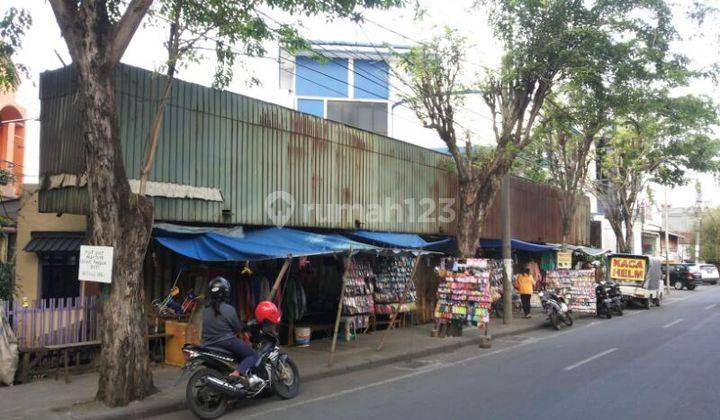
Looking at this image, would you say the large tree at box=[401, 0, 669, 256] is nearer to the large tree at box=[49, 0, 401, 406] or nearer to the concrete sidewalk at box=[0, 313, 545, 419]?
the concrete sidewalk at box=[0, 313, 545, 419]

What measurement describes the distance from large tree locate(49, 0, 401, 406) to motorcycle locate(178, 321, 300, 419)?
0.81m

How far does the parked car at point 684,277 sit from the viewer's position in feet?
131

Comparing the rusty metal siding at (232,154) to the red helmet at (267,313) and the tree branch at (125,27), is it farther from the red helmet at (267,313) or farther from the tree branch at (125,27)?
the red helmet at (267,313)

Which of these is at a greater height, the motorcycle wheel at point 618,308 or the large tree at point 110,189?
the large tree at point 110,189

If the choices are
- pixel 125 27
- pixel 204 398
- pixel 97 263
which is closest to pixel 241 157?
pixel 125 27

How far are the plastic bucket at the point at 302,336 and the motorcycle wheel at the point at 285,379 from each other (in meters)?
4.14

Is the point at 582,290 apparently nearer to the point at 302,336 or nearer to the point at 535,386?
the point at 302,336

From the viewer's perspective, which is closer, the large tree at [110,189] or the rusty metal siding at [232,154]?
the large tree at [110,189]

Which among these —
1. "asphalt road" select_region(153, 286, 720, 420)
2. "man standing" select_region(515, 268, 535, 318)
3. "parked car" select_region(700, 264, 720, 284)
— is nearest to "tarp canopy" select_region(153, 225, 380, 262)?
"asphalt road" select_region(153, 286, 720, 420)

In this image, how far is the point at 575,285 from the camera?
64.1 feet

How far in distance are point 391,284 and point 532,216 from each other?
12.1m

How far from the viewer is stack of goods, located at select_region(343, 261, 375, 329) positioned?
12.6 meters

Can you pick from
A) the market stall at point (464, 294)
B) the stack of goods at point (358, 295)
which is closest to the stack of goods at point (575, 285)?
the market stall at point (464, 294)

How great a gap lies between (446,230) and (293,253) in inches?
357
